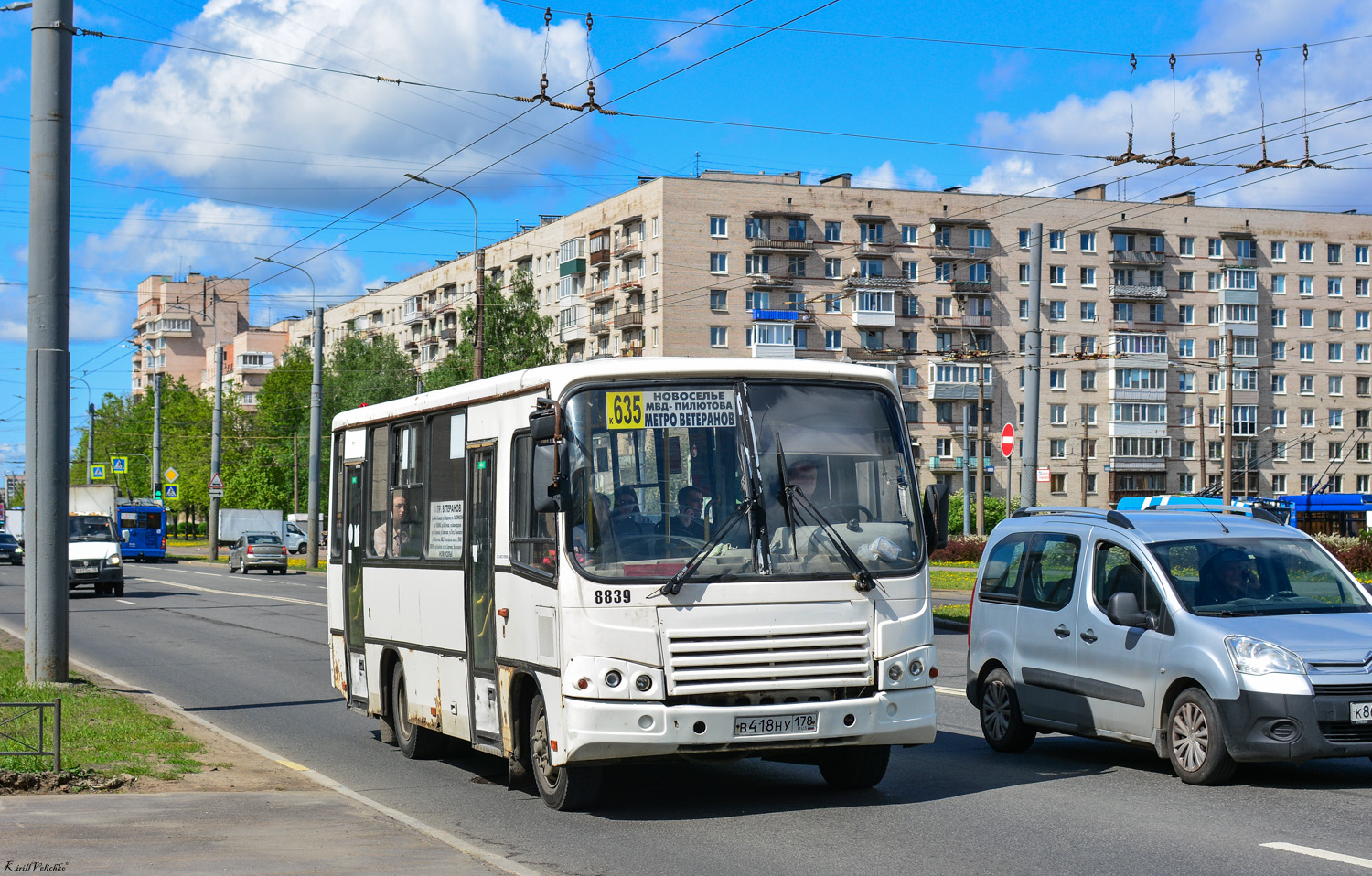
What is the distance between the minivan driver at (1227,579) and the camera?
982 centimetres

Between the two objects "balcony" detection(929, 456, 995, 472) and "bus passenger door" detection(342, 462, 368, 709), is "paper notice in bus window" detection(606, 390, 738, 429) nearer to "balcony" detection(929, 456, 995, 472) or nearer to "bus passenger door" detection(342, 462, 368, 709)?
"bus passenger door" detection(342, 462, 368, 709)

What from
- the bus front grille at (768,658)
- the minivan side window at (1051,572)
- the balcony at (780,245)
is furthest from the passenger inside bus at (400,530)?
the balcony at (780,245)

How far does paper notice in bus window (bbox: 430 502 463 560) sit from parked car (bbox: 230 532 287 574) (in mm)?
44712

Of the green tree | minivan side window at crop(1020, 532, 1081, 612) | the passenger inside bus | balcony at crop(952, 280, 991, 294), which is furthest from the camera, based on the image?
balcony at crop(952, 280, 991, 294)

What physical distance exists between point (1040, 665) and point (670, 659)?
3720mm

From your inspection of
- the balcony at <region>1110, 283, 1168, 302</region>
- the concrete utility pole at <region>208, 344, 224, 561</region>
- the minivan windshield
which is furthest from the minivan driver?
the balcony at <region>1110, 283, 1168, 302</region>

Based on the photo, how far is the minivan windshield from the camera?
9.77m

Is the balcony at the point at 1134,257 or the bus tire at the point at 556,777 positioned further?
the balcony at the point at 1134,257

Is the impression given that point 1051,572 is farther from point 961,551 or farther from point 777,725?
point 961,551

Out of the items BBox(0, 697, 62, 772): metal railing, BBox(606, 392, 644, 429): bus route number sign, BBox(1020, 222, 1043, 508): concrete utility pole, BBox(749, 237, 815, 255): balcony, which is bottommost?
BBox(0, 697, 62, 772): metal railing

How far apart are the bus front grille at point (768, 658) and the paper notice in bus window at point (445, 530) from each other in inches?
95.1

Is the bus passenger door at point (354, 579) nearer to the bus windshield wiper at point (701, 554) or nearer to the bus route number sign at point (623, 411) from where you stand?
the bus route number sign at point (623, 411)

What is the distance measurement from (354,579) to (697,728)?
5.19 m

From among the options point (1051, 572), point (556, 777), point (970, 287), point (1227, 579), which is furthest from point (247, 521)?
point (1227, 579)
